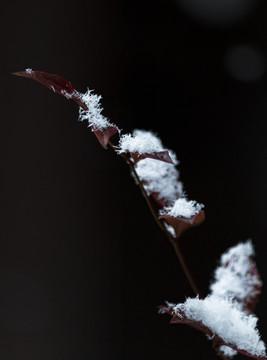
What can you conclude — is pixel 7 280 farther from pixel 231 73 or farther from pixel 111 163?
pixel 231 73

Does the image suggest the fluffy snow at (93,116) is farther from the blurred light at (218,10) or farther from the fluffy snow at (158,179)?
the blurred light at (218,10)

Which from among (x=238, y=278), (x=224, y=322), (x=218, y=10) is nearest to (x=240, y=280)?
(x=238, y=278)

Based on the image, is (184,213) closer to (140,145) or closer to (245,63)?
(140,145)

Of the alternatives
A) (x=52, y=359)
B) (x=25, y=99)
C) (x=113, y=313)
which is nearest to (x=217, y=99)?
(x=25, y=99)

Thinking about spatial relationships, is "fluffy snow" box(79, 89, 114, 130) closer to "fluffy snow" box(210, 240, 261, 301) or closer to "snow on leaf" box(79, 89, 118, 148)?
"snow on leaf" box(79, 89, 118, 148)

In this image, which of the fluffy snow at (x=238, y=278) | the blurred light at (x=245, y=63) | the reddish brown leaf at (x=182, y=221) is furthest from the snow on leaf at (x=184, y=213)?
the blurred light at (x=245, y=63)

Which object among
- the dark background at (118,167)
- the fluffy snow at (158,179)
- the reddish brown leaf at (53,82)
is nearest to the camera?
the reddish brown leaf at (53,82)
